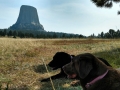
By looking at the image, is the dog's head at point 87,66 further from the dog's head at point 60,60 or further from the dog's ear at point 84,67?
the dog's head at point 60,60

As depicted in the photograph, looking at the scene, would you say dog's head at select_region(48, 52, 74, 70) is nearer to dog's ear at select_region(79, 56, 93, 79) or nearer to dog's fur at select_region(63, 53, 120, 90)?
dog's fur at select_region(63, 53, 120, 90)

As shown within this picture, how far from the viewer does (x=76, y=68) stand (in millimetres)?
3363

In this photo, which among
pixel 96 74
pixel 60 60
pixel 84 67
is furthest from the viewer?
pixel 60 60

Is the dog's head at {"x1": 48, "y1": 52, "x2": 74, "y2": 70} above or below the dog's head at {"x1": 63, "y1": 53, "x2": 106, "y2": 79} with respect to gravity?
below

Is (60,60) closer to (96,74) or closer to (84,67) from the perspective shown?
(96,74)

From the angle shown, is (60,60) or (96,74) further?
(60,60)

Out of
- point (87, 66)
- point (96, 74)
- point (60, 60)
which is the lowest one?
point (60, 60)

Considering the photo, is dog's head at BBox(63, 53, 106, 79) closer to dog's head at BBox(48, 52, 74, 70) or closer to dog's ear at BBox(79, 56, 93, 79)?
dog's ear at BBox(79, 56, 93, 79)

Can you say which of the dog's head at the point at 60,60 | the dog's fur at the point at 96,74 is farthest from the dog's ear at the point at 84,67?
the dog's head at the point at 60,60

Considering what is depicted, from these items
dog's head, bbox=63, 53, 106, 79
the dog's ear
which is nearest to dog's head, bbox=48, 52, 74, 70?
dog's head, bbox=63, 53, 106, 79

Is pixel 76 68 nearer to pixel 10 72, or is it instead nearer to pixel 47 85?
pixel 47 85

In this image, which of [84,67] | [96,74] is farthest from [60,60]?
[84,67]

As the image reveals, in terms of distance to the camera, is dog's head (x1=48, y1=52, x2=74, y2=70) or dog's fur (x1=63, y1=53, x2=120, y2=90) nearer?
dog's fur (x1=63, y1=53, x2=120, y2=90)

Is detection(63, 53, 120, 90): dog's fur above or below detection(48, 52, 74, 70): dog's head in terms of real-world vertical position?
above
